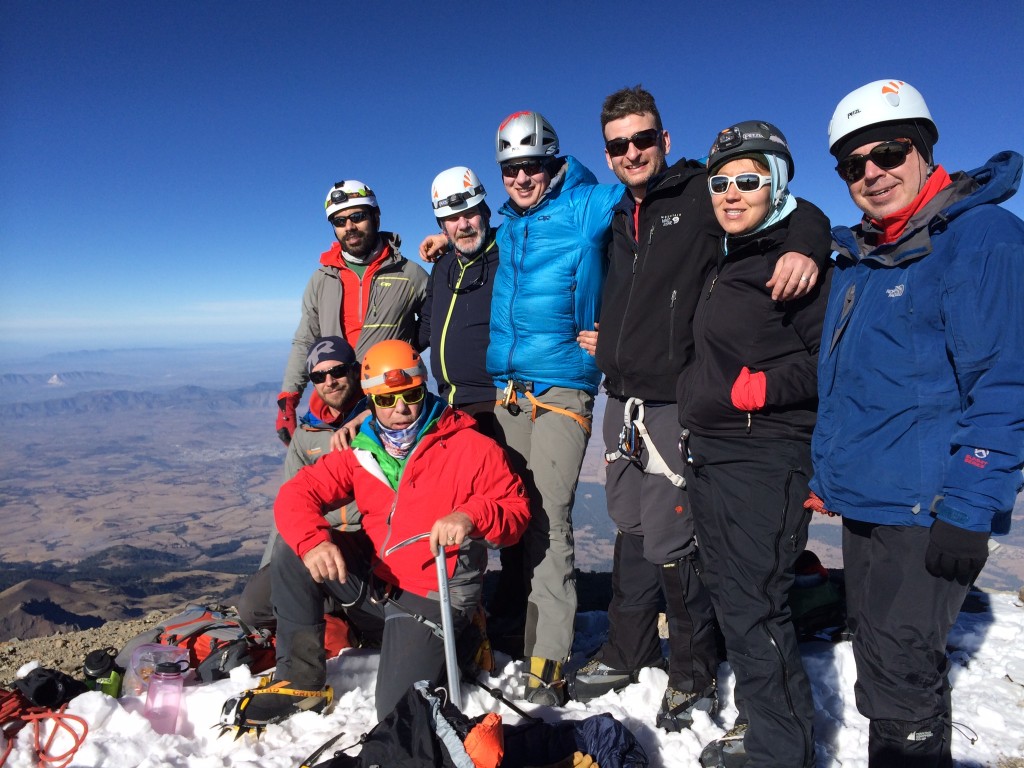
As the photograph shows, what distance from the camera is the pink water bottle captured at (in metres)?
4.95

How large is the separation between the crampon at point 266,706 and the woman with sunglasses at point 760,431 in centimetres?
329

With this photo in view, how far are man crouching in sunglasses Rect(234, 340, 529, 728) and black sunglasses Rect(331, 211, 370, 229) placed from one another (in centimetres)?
269

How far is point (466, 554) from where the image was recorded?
504 centimetres

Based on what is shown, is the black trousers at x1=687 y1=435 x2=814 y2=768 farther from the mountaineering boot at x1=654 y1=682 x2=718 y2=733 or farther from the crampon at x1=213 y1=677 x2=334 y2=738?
the crampon at x1=213 y1=677 x2=334 y2=738

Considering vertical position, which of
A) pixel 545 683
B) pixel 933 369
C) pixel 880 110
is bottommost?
pixel 545 683

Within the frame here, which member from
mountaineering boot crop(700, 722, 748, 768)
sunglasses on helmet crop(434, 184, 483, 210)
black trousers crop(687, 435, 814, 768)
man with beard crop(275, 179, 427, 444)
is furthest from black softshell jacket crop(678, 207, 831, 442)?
man with beard crop(275, 179, 427, 444)

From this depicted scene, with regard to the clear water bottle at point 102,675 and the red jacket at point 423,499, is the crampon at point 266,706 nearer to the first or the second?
the red jacket at point 423,499

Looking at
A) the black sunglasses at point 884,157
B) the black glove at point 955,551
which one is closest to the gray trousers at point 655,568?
the black glove at point 955,551

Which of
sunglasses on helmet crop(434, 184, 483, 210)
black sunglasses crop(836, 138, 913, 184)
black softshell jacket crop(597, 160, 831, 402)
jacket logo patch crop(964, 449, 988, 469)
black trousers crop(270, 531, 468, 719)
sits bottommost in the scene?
black trousers crop(270, 531, 468, 719)

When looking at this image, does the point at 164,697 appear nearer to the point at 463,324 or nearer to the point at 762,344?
the point at 463,324

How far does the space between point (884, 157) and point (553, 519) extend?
12.2 feet

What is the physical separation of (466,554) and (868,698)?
2.87 m

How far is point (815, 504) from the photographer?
375cm

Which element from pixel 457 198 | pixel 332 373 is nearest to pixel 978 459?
pixel 457 198
